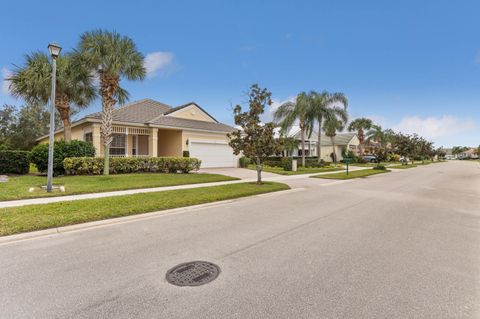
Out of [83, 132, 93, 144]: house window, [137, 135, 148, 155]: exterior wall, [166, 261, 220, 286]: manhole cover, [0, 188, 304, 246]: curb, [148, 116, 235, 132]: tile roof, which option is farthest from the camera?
[137, 135, 148, 155]: exterior wall

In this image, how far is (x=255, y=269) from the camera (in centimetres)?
385

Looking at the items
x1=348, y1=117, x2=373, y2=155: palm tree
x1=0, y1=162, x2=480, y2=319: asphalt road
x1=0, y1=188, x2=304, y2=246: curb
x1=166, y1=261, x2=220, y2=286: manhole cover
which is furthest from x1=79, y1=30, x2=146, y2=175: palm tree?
x1=348, y1=117, x2=373, y2=155: palm tree

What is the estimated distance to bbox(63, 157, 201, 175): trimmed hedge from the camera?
45.7 ft

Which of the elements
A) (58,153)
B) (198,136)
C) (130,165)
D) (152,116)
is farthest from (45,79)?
(198,136)

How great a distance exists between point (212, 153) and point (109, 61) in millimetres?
11747

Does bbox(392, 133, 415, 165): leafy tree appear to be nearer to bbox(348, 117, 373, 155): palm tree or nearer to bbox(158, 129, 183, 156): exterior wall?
bbox(348, 117, 373, 155): palm tree

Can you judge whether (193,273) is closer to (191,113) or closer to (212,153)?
(212,153)

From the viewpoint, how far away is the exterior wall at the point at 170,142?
67.9ft

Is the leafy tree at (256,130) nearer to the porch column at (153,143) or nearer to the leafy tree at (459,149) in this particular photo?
the porch column at (153,143)

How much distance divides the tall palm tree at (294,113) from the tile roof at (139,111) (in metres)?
12.1

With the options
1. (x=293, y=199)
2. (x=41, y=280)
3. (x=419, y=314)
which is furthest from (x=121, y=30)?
(x=419, y=314)

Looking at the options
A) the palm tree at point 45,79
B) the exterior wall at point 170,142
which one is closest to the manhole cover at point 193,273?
the palm tree at point 45,79

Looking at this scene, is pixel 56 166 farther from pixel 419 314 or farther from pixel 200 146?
pixel 419 314

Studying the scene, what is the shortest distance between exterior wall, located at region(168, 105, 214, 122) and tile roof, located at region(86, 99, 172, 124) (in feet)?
5.51
